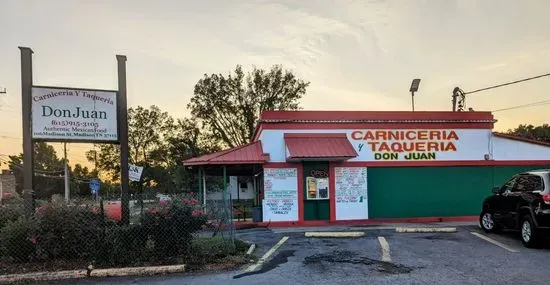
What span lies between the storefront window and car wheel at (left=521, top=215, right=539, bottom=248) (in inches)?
315

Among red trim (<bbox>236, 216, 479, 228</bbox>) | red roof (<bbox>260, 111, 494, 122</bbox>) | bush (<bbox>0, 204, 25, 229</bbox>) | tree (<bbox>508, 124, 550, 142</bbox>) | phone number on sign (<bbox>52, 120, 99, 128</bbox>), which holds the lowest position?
red trim (<bbox>236, 216, 479, 228</bbox>)

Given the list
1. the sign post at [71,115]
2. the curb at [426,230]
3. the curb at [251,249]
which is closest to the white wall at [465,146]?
the curb at [426,230]

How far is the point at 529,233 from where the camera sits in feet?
38.9

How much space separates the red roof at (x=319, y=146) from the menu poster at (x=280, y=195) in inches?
34.4

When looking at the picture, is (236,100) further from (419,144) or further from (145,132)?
(419,144)

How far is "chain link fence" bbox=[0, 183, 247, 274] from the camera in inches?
399

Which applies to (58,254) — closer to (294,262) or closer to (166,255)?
(166,255)

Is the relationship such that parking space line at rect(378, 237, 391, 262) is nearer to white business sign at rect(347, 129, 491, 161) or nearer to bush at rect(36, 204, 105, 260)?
bush at rect(36, 204, 105, 260)

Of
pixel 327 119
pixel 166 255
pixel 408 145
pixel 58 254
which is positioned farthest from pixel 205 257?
pixel 408 145

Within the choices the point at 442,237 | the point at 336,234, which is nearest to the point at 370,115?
the point at 336,234

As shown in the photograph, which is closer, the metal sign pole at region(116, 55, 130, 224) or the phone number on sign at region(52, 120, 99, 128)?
the phone number on sign at region(52, 120, 99, 128)

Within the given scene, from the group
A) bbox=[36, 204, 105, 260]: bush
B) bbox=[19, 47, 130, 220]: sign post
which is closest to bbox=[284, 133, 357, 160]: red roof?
bbox=[19, 47, 130, 220]: sign post

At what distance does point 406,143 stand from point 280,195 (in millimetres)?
5533

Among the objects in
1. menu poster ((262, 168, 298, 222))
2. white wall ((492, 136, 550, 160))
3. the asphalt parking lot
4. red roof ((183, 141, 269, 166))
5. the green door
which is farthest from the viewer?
white wall ((492, 136, 550, 160))
